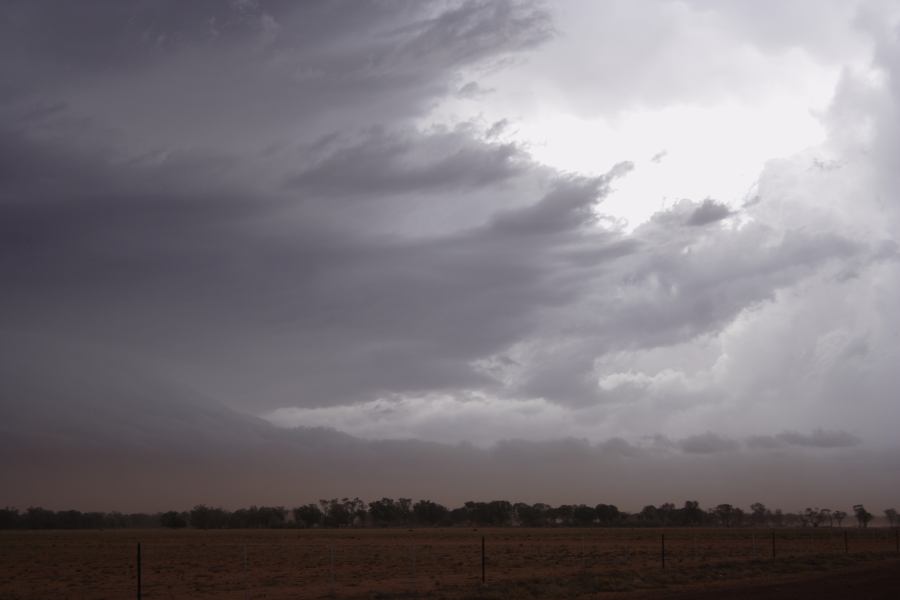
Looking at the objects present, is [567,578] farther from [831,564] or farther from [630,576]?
[831,564]

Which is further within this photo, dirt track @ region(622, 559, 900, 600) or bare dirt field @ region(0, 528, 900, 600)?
bare dirt field @ region(0, 528, 900, 600)

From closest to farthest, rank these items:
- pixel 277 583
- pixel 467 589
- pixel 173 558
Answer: pixel 467 589 → pixel 277 583 → pixel 173 558

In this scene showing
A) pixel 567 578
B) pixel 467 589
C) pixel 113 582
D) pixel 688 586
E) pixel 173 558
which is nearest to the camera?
pixel 467 589

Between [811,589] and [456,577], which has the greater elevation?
[811,589]

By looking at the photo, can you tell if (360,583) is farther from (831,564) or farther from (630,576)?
(831,564)

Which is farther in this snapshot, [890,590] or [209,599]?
[209,599]

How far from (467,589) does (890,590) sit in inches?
657

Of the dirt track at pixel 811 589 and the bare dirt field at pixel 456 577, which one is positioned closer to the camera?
the dirt track at pixel 811 589

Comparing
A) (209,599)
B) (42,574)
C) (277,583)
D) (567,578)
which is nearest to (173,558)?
(42,574)

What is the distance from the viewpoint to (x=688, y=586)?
3766 cm

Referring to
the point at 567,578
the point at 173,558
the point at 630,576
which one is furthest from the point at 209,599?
the point at 173,558

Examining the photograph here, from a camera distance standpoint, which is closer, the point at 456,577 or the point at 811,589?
the point at 811,589

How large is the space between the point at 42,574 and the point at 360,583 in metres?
23.4

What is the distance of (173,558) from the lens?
68.4m
